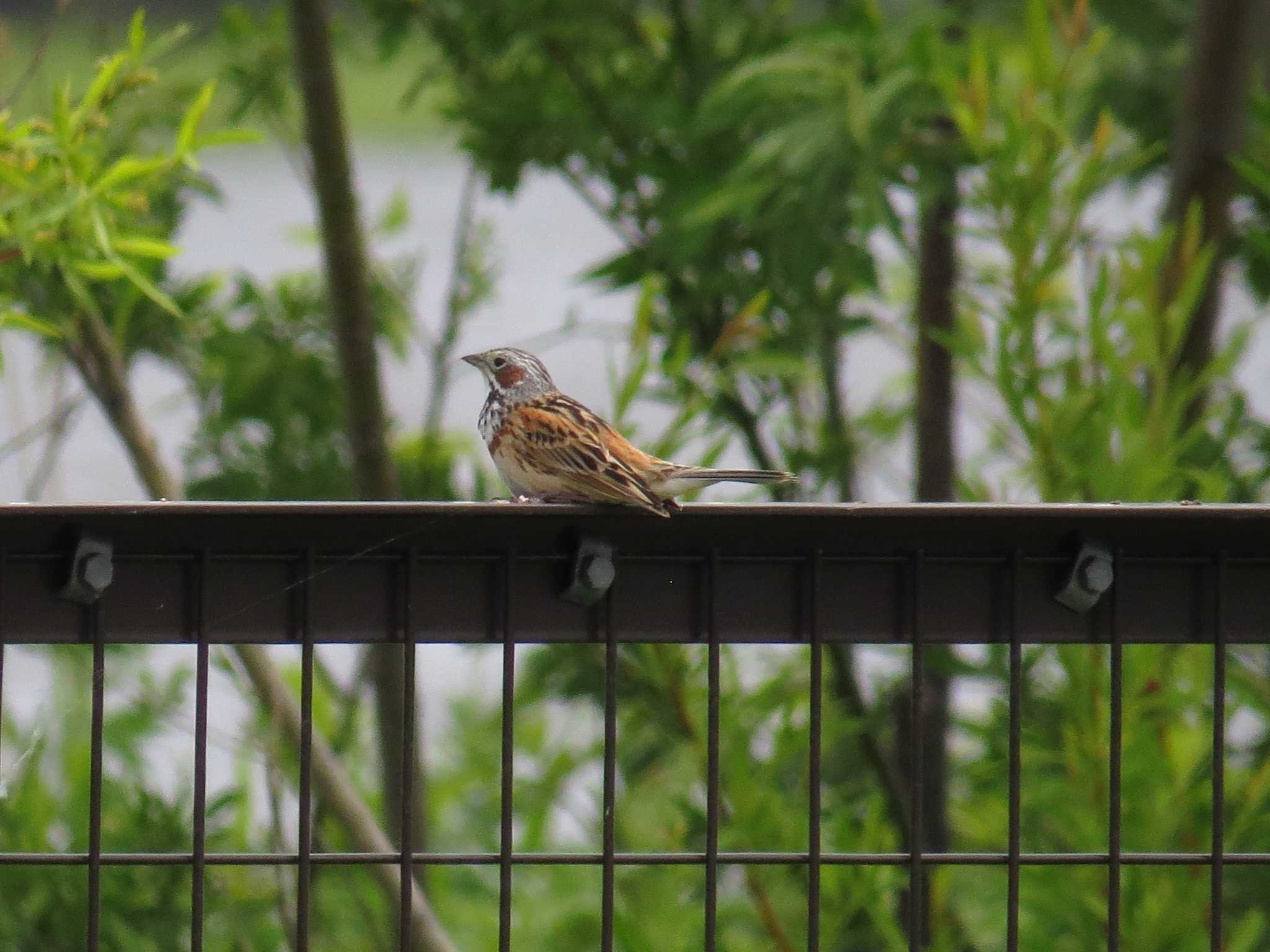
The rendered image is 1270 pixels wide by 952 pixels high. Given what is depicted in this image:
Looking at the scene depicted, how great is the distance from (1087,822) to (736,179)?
1.85 meters

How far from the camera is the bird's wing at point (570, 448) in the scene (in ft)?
9.43

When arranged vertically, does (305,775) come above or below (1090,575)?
below

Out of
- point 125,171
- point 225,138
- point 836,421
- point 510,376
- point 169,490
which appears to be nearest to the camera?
point 125,171

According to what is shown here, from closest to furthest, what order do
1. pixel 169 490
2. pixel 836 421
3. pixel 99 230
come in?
pixel 99 230, pixel 169 490, pixel 836 421

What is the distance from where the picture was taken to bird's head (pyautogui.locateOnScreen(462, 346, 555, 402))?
3500 millimetres

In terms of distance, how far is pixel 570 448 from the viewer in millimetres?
3072

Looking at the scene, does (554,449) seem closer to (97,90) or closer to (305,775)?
(97,90)

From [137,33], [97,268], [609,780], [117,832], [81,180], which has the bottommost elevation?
[117,832]

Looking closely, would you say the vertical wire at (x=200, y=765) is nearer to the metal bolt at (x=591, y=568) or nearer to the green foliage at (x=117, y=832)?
the metal bolt at (x=591, y=568)

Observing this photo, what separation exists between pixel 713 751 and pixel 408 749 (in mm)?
394

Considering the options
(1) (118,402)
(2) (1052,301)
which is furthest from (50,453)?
(2) (1052,301)

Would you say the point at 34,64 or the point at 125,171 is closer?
the point at 125,171

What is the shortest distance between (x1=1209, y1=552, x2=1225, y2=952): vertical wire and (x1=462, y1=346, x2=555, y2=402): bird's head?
5.70 ft

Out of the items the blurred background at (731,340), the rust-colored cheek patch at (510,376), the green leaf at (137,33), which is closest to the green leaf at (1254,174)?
the blurred background at (731,340)
